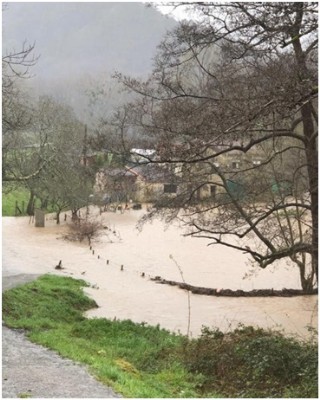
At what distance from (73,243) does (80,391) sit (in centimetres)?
2240

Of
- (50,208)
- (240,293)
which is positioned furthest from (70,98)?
(240,293)

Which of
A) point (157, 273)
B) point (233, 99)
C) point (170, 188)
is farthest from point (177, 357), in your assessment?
point (157, 273)

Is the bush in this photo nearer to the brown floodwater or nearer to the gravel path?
the gravel path

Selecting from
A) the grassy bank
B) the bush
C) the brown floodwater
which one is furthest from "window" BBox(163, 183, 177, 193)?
the bush

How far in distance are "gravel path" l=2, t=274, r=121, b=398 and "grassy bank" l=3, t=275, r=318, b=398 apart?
7.1 inches

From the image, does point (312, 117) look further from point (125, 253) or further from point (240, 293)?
A: point (125, 253)

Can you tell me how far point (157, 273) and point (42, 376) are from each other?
15.2 m

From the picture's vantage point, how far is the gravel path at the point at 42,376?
17.7 feet

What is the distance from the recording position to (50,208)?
36875mm

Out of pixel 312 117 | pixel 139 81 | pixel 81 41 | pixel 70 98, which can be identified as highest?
pixel 81 41

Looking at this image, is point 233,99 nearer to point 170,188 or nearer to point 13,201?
point 170,188

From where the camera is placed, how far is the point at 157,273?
21.1 m

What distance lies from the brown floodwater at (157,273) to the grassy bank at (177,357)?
191 cm

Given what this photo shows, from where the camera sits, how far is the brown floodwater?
12.8 meters
